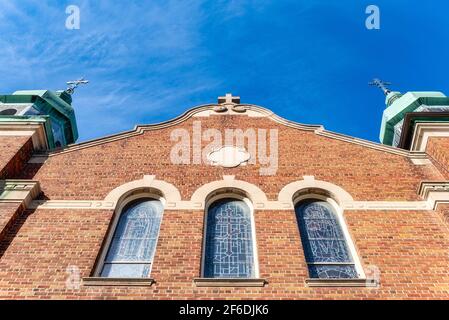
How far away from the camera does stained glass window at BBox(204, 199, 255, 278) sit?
28.8 feet

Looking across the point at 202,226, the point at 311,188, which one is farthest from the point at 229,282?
the point at 311,188

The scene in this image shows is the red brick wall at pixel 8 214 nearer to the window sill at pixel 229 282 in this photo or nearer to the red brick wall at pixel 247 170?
the red brick wall at pixel 247 170

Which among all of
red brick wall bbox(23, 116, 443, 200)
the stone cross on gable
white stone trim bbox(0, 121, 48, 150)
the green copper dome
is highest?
the green copper dome

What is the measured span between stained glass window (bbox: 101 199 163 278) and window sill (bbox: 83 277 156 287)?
0.62 meters

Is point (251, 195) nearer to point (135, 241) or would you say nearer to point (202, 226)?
point (202, 226)

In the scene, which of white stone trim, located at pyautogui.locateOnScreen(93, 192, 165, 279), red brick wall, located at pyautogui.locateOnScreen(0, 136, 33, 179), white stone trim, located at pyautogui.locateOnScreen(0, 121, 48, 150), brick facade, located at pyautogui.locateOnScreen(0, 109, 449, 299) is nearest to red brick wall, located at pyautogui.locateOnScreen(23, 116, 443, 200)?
brick facade, located at pyautogui.locateOnScreen(0, 109, 449, 299)

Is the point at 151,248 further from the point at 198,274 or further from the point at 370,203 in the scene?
the point at 370,203

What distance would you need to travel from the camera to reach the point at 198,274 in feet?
27.2

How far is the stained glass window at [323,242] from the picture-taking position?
28.9ft

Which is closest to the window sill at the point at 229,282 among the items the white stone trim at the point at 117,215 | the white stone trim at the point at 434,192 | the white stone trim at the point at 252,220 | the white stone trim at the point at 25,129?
the white stone trim at the point at 252,220

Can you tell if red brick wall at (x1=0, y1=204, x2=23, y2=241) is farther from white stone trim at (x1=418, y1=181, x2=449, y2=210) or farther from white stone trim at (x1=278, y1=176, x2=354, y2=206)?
white stone trim at (x1=418, y1=181, x2=449, y2=210)

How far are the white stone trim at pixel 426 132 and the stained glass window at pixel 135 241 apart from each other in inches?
278

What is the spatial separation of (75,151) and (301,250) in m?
6.51
